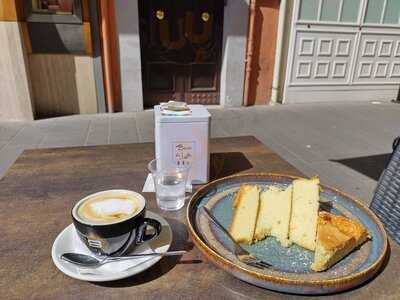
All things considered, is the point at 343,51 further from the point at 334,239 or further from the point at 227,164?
the point at 334,239

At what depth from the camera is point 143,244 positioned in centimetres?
73

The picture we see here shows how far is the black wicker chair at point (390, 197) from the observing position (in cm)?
103

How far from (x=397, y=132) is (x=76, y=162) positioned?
4.30m

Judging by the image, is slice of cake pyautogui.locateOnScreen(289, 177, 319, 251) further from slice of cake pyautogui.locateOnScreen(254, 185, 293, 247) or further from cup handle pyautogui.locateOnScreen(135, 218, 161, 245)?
cup handle pyautogui.locateOnScreen(135, 218, 161, 245)

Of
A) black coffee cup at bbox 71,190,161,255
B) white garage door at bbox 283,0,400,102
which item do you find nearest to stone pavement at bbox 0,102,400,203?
white garage door at bbox 283,0,400,102

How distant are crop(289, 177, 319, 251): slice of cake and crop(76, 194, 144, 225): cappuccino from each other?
37 cm

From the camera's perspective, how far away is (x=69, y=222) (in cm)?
83

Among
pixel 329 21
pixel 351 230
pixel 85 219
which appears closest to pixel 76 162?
pixel 85 219

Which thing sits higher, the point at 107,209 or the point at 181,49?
the point at 107,209

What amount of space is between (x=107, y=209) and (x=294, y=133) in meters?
3.64

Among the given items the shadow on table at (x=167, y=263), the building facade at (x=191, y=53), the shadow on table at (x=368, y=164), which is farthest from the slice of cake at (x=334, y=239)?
the building facade at (x=191, y=53)

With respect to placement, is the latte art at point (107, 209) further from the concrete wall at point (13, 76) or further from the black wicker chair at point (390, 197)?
the concrete wall at point (13, 76)

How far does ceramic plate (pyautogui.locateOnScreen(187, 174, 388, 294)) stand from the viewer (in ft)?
2.03

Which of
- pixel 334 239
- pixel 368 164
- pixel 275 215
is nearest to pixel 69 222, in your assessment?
pixel 275 215
